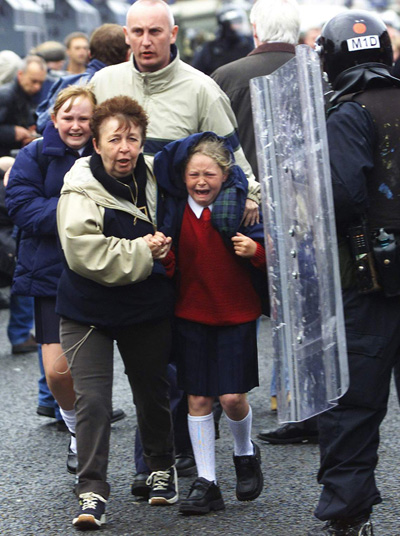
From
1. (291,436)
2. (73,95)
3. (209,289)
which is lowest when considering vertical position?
(291,436)

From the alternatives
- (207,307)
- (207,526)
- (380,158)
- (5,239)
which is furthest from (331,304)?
(5,239)

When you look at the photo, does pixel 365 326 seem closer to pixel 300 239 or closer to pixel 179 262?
pixel 300 239

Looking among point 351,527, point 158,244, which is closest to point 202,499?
point 351,527

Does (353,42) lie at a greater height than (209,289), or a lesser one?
greater

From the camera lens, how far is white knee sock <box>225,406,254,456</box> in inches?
190

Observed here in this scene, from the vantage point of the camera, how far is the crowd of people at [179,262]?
4039 millimetres

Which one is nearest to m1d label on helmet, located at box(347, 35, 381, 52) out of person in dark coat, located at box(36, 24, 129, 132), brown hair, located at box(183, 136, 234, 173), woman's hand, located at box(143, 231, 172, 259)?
brown hair, located at box(183, 136, 234, 173)

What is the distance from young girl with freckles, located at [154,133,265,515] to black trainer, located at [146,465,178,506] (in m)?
0.13

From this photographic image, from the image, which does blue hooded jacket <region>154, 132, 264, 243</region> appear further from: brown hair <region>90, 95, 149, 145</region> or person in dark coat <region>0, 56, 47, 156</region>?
person in dark coat <region>0, 56, 47, 156</region>

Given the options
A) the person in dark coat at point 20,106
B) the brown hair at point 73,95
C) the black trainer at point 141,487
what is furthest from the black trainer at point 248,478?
the person in dark coat at point 20,106

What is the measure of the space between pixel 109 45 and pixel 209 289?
6.87 feet

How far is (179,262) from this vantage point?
4.73 metres

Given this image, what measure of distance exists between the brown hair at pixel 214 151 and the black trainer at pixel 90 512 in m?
1.36

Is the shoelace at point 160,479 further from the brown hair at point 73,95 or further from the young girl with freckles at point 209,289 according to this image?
the brown hair at point 73,95
